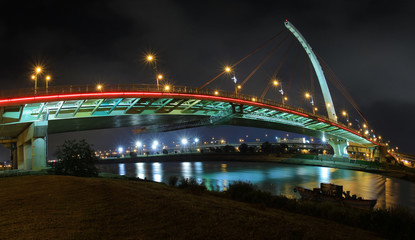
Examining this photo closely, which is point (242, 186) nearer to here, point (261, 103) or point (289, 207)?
point (289, 207)

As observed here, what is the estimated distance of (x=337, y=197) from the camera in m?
16.6

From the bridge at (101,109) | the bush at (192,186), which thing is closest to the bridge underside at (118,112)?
the bridge at (101,109)

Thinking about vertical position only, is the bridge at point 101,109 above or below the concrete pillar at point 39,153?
above

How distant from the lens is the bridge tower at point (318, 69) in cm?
6856

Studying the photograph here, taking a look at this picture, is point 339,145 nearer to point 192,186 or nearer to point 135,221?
point 192,186

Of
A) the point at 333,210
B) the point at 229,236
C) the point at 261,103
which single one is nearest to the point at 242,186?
the point at 333,210

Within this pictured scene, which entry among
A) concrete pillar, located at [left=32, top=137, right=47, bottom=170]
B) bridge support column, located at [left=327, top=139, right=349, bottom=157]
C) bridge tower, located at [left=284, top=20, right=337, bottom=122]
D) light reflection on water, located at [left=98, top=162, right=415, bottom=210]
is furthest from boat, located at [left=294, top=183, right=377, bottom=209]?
bridge support column, located at [left=327, top=139, right=349, bottom=157]

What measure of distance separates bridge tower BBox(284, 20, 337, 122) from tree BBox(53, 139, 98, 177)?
211 ft

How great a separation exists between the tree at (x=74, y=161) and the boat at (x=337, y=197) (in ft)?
57.4

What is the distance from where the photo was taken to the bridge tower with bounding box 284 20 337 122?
225 feet

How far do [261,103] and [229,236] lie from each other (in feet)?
128

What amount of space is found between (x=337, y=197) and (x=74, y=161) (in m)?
20.3

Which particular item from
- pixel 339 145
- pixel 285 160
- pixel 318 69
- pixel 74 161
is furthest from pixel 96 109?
pixel 339 145

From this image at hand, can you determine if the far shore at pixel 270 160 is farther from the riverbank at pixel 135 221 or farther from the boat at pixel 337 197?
the riverbank at pixel 135 221
